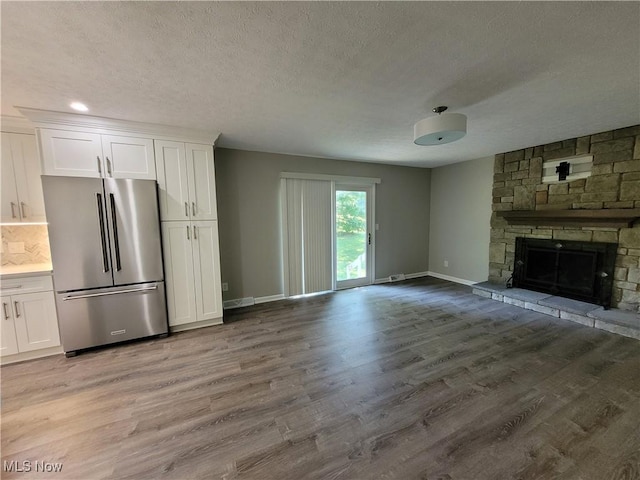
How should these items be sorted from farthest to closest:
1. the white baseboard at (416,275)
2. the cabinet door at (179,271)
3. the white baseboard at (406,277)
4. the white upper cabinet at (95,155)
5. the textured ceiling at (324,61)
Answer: the white baseboard at (416,275) → the white baseboard at (406,277) → the cabinet door at (179,271) → the white upper cabinet at (95,155) → the textured ceiling at (324,61)

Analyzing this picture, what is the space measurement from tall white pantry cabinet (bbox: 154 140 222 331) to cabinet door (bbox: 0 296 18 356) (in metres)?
1.30

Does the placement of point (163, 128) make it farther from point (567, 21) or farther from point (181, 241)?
point (567, 21)

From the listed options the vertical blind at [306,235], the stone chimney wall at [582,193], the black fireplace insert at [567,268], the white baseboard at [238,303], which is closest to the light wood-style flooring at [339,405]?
the black fireplace insert at [567,268]

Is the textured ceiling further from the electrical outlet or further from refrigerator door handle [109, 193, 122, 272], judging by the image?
the electrical outlet

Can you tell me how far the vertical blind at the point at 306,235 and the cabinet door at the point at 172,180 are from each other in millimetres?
1544

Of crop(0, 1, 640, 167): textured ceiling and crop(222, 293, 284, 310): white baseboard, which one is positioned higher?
crop(0, 1, 640, 167): textured ceiling

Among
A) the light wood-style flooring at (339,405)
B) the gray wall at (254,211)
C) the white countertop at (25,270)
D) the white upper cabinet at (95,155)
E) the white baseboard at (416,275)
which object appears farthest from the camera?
the white baseboard at (416,275)

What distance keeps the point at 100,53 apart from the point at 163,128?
130 cm

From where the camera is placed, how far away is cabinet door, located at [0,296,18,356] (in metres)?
2.42

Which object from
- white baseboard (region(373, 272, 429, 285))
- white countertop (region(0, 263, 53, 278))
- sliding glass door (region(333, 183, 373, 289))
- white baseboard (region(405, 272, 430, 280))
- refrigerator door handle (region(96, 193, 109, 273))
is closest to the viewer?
white countertop (region(0, 263, 53, 278))

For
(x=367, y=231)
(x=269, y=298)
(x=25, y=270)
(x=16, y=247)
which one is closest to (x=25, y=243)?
(x=16, y=247)

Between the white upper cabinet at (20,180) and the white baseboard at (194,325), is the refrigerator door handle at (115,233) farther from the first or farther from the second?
the white baseboard at (194,325)

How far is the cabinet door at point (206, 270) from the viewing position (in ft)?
10.4

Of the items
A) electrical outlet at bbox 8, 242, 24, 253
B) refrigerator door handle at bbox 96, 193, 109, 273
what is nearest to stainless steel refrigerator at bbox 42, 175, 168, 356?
refrigerator door handle at bbox 96, 193, 109, 273
